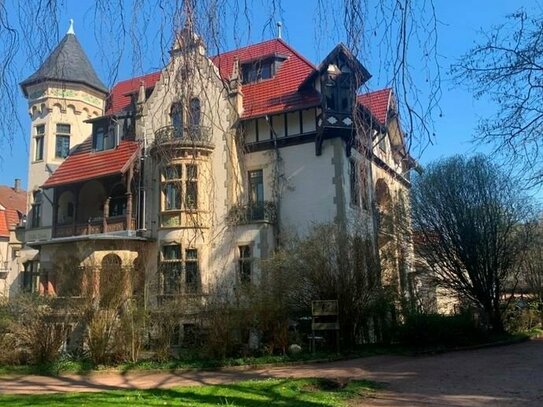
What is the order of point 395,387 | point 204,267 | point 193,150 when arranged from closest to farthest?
point 193,150, point 395,387, point 204,267

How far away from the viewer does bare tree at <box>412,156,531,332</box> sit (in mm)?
22672

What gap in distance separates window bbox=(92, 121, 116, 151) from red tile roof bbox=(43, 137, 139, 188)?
379 mm

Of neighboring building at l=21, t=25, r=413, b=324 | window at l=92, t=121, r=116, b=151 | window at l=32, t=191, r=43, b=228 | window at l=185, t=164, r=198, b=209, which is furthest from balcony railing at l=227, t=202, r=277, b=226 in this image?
window at l=185, t=164, r=198, b=209

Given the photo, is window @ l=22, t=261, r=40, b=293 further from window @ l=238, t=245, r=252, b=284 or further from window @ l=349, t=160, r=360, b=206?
window @ l=349, t=160, r=360, b=206

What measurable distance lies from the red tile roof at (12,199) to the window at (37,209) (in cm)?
2437

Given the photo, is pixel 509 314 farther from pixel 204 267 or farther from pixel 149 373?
pixel 149 373

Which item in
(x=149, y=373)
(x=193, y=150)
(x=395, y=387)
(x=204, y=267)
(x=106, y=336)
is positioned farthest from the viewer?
(x=204, y=267)

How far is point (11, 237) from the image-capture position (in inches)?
1258

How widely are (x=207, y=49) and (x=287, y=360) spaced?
12.1 meters

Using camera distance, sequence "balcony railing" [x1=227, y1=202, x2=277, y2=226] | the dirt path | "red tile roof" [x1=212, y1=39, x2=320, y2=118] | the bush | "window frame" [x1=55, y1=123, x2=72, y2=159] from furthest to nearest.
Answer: "window frame" [x1=55, y1=123, x2=72, y2=159], "balcony railing" [x1=227, y1=202, x2=277, y2=226], "red tile roof" [x1=212, y1=39, x2=320, y2=118], the bush, the dirt path

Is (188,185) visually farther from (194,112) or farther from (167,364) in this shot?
(167,364)

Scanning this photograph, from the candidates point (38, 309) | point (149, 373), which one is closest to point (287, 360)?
point (149, 373)

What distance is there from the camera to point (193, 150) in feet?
15.4

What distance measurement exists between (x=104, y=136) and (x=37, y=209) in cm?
543
